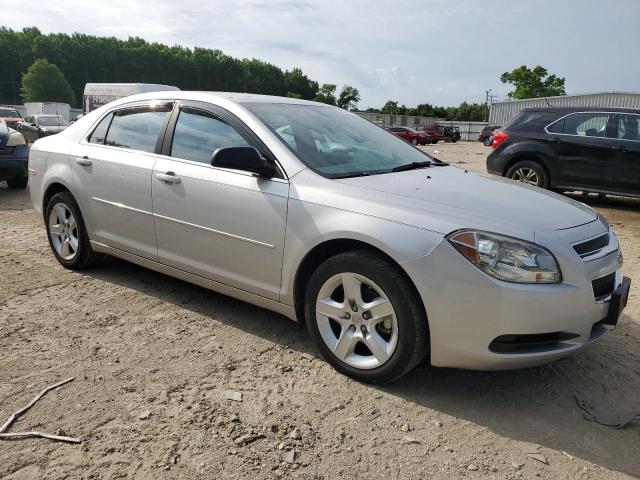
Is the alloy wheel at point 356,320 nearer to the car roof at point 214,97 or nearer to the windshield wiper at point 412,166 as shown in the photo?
the windshield wiper at point 412,166

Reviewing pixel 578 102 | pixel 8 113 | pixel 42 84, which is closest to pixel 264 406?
pixel 8 113

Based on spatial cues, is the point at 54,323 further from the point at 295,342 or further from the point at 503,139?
the point at 503,139

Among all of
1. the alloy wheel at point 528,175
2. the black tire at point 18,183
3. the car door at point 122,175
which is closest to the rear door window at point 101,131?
the car door at point 122,175

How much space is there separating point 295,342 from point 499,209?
155cm

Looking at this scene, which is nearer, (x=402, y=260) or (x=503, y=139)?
(x=402, y=260)

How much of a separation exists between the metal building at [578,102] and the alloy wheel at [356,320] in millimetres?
32128

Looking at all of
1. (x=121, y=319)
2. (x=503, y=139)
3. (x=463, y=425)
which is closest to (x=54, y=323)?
(x=121, y=319)

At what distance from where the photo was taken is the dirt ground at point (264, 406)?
2357mm

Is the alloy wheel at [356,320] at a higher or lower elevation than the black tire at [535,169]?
lower

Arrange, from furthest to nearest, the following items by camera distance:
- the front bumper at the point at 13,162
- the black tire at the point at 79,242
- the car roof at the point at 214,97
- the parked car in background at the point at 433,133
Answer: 1. the parked car in background at the point at 433,133
2. the front bumper at the point at 13,162
3. the black tire at the point at 79,242
4. the car roof at the point at 214,97

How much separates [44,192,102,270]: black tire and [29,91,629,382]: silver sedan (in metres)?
0.12

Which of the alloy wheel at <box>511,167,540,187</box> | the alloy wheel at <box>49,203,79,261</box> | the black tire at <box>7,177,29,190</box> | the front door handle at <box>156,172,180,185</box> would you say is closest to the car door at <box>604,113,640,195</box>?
the alloy wheel at <box>511,167,540,187</box>

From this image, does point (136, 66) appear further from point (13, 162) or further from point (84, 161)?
point (84, 161)

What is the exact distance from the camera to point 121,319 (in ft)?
12.7
